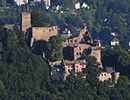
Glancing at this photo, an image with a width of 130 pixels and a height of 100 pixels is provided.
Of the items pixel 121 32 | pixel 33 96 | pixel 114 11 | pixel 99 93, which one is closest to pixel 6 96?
pixel 33 96

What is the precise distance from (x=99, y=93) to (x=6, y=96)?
5.67 metres

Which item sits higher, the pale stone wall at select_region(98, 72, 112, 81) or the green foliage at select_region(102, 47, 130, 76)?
the green foliage at select_region(102, 47, 130, 76)

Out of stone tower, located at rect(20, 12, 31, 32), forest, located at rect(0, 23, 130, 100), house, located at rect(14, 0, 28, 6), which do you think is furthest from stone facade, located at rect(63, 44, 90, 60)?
house, located at rect(14, 0, 28, 6)

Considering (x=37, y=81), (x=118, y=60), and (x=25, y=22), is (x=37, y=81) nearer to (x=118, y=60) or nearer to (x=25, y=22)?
(x=25, y=22)

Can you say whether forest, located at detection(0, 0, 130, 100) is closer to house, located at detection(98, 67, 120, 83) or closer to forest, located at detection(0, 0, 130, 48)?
house, located at detection(98, 67, 120, 83)

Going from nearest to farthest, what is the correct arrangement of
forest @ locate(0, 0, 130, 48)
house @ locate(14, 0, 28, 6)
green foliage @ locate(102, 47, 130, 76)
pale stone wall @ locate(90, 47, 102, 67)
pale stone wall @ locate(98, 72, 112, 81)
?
pale stone wall @ locate(98, 72, 112, 81) → pale stone wall @ locate(90, 47, 102, 67) → green foliage @ locate(102, 47, 130, 76) → forest @ locate(0, 0, 130, 48) → house @ locate(14, 0, 28, 6)

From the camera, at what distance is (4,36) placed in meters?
65.4

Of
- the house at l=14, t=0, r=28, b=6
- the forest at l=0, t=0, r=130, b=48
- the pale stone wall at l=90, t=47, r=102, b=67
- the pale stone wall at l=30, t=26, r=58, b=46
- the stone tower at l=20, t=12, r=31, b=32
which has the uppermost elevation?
the stone tower at l=20, t=12, r=31, b=32

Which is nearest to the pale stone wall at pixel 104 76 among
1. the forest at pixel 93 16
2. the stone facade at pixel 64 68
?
the stone facade at pixel 64 68

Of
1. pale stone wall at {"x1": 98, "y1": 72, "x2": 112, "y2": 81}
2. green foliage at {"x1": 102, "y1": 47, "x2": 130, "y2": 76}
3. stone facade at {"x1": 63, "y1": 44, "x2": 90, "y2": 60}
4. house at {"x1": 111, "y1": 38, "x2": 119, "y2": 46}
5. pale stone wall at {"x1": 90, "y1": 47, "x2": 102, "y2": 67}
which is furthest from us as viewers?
house at {"x1": 111, "y1": 38, "x2": 119, "y2": 46}

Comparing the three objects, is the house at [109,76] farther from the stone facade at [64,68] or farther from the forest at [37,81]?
the stone facade at [64,68]

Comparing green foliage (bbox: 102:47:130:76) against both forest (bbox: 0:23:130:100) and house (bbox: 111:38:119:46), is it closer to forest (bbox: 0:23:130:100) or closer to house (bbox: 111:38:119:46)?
forest (bbox: 0:23:130:100)

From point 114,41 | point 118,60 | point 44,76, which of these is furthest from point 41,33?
point 114,41

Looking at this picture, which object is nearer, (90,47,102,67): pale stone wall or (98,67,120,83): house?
(98,67,120,83): house
